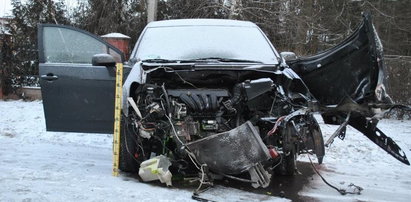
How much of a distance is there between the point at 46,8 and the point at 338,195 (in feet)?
43.7

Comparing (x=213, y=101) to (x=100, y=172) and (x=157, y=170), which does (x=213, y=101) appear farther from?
(x=100, y=172)

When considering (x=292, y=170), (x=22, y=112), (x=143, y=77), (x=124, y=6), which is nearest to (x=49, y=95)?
(x=143, y=77)

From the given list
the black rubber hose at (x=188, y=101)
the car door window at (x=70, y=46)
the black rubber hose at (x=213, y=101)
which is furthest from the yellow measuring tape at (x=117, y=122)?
the car door window at (x=70, y=46)

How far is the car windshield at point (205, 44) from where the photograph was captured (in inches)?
212

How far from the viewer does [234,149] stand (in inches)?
174

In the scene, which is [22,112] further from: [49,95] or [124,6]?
[124,6]

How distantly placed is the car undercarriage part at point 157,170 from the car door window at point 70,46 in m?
2.39

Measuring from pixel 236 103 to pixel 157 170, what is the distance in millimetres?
1074

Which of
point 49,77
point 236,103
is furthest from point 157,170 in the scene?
point 49,77

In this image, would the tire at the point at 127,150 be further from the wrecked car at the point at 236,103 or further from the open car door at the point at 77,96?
the open car door at the point at 77,96

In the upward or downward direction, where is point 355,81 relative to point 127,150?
upward

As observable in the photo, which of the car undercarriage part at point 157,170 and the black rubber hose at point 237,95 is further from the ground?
the black rubber hose at point 237,95

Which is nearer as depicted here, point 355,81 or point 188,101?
point 188,101

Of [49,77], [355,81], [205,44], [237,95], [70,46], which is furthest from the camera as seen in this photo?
[70,46]
